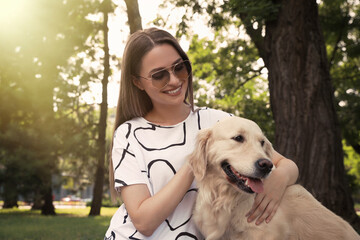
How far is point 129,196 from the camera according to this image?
9.05ft

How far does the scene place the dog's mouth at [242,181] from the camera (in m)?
2.63

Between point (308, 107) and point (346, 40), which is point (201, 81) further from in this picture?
point (308, 107)

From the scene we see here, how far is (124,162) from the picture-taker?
2.89 metres

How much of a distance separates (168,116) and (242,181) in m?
0.90

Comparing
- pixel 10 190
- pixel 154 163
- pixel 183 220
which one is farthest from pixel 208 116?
pixel 10 190

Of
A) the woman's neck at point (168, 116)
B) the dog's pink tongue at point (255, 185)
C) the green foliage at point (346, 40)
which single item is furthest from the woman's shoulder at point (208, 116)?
the green foliage at point (346, 40)

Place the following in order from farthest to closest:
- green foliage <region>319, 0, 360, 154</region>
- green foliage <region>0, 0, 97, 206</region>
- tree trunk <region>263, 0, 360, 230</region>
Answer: green foliage <region>0, 0, 97, 206</region> → green foliage <region>319, 0, 360, 154</region> → tree trunk <region>263, 0, 360, 230</region>

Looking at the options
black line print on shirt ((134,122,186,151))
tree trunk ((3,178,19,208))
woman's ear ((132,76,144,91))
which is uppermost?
woman's ear ((132,76,144,91))

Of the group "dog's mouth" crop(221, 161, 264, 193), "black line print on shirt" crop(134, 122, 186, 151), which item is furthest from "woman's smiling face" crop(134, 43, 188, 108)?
"dog's mouth" crop(221, 161, 264, 193)

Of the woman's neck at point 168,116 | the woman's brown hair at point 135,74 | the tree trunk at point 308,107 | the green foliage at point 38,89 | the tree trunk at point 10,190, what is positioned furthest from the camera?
the green foliage at point 38,89

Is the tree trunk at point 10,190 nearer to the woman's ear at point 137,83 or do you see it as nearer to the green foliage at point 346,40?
the green foliage at point 346,40

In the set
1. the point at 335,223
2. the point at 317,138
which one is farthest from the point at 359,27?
the point at 335,223

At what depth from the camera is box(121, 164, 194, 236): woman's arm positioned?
2.59m

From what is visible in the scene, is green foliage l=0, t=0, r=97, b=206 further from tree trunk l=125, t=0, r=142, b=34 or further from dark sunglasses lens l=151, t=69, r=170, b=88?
dark sunglasses lens l=151, t=69, r=170, b=88
